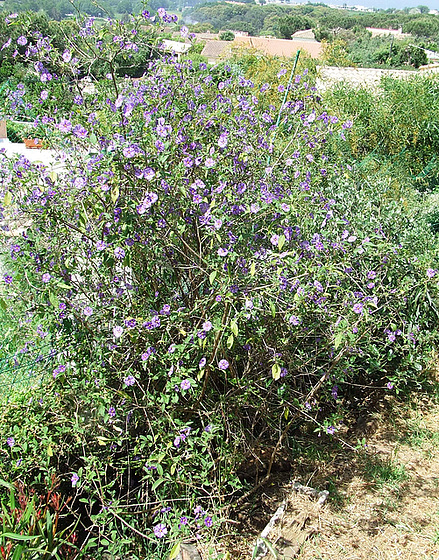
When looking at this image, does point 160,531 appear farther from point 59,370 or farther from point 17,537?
point 59,370

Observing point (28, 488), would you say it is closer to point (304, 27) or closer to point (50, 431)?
point (50, 431)

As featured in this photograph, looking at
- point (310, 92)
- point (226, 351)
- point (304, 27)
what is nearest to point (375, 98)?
point (310, 92)

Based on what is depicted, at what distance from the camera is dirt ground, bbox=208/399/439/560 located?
2.27 metres

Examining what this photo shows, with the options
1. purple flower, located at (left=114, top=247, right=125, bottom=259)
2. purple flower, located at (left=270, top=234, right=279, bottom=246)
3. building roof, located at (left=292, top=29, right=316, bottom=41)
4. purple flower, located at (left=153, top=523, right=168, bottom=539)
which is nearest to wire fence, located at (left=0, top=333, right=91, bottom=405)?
purple flower, located at (left=114, top=247, right=125, bottom=259)

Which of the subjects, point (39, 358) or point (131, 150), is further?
point (39, 358)

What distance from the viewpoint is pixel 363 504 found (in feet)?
8.38

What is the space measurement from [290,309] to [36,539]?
1309 millimetres

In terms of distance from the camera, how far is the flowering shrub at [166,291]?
2.05 m

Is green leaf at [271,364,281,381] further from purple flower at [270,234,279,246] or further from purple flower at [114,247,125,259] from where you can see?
purple flower at [114,247,125,259]

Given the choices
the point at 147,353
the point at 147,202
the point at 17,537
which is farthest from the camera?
the point at 147,353

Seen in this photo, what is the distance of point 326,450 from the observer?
290cm

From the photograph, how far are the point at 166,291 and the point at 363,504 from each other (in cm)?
141

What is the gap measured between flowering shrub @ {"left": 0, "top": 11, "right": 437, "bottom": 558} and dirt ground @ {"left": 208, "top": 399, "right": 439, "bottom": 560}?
25 centimetres

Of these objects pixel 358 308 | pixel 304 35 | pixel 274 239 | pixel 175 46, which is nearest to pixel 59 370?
pixel 274 239
